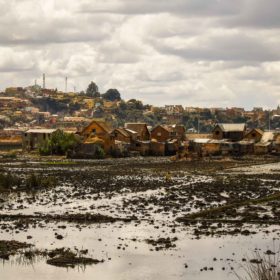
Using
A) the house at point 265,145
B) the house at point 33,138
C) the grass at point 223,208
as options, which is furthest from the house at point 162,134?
the grass at point 223,208

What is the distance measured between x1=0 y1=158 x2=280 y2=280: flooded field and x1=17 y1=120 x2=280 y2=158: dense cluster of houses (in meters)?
46.1

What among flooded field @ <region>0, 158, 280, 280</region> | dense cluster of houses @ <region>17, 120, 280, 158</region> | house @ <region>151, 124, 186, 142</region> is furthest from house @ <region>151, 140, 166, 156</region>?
flooded field @ <region>0, 158, 280, 280</region>

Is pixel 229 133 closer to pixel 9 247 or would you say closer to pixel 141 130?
pixel 141 130

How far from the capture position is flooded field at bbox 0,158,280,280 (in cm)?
2588

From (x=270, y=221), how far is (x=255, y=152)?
77.4 meters

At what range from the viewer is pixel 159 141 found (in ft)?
393

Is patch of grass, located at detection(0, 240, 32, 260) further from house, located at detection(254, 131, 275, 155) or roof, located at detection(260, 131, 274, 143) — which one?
roof, located at detection(260, 131, 274, 143)

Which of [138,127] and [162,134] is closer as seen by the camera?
[138,127]

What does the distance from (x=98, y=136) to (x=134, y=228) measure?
71.0 m

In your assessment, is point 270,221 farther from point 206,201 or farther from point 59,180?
point 59,180

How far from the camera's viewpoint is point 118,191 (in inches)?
2002

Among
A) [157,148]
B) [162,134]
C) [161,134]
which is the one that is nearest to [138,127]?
[161,134]

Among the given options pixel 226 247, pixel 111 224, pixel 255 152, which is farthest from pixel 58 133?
pixel 226 247

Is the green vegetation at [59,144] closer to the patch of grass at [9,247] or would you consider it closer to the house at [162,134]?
the house at [162,134]
